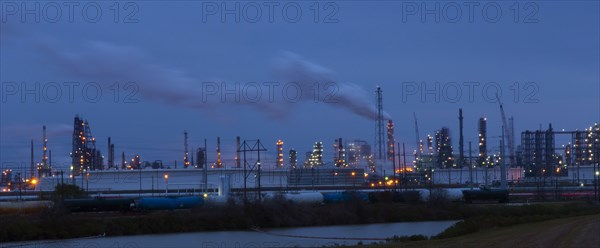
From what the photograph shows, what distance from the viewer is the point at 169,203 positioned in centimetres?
7544

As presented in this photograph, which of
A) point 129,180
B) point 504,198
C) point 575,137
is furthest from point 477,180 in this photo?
point 129,180

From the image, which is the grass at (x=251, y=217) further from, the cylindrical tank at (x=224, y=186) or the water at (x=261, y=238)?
the cylindrical tank at (x=224, y=186)

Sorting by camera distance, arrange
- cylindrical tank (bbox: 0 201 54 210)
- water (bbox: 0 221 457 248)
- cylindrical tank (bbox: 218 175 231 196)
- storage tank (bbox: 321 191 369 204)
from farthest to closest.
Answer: cylindrical tank (bbox: 218 175 231 196)
storage tank (bbox: 321 191 369 204)
cylindrical tank (bbox: 0 201 54 210)
water (bbox: 0 221 457 248)

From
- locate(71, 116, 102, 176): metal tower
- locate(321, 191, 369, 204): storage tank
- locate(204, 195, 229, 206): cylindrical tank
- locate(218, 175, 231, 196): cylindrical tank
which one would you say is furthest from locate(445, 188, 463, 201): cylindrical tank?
locate(71, 116, 102, 176): metal tower

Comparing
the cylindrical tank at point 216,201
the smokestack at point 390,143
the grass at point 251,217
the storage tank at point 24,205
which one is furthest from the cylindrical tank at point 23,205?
the smokestack at point 390,143

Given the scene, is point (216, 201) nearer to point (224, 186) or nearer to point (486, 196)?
point (224, 186)

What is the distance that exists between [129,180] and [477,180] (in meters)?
58.6

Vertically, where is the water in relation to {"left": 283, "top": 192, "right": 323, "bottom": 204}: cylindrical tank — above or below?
below

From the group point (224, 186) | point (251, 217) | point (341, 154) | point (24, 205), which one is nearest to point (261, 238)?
point (251, 217)

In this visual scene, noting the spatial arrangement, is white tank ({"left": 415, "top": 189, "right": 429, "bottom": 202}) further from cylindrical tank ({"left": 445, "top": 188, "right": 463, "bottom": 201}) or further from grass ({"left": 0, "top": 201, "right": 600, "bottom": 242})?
grass ({"left": 0, "top": 201, "right": 600, "bottom": 242})

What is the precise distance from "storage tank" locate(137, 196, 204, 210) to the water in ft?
37.2

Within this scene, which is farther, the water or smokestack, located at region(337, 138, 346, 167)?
smokestack, located at region(337, 138, 346, 167)

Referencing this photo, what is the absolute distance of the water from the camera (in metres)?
51.2

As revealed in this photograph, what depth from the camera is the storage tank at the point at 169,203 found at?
74.9 metres
